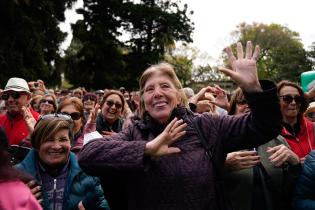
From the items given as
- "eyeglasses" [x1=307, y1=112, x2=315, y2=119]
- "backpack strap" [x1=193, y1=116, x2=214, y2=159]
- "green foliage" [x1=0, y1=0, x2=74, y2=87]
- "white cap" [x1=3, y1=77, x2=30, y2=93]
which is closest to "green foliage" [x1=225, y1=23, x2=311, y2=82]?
"green foliage" [x1=0, y1=0, x2=74, y2=87]

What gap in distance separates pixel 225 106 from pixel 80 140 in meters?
1.42

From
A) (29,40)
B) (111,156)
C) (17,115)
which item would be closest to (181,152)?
(111,156)

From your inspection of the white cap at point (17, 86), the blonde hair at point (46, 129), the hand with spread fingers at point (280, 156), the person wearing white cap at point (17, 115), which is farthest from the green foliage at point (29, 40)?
the hand with spread fingers at point (280, 156)

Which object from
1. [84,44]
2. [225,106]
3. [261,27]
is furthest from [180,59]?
[225,106]

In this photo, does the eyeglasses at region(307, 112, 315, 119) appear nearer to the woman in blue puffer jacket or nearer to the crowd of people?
the crowd of people

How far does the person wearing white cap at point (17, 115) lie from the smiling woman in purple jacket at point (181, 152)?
2.27 m

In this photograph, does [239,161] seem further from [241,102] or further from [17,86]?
[17,86]

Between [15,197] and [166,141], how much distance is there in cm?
71

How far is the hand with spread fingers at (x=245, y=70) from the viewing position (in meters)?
2.11

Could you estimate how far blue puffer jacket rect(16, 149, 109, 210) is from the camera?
2.85 metres

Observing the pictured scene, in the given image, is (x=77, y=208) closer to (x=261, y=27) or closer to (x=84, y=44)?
(x=84, y=44)

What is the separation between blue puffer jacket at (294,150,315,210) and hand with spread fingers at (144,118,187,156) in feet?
3.65

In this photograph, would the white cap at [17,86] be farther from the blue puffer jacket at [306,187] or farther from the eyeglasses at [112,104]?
the blue puffer jacket at [306,187]

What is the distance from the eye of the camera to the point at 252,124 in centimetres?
215
